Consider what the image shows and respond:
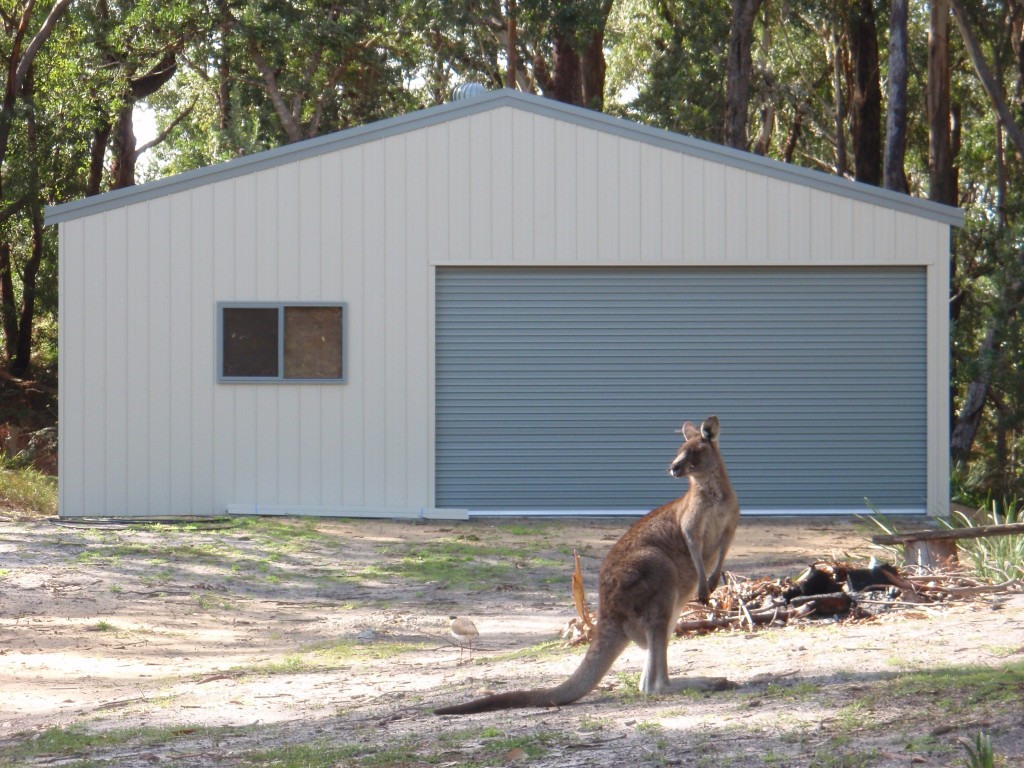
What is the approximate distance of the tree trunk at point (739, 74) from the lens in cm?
2333

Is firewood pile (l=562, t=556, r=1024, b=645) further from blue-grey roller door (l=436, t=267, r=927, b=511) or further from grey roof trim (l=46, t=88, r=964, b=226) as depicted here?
grey roof trim (l=46, t=88, r=964, b=226)

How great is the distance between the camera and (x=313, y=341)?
14.4 meters

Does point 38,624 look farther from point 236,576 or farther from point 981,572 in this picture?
point 981,572

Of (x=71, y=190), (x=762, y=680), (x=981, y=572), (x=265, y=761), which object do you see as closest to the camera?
(x=265, y=761)

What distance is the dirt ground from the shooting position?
4488 mm

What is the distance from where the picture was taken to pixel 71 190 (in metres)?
29.5

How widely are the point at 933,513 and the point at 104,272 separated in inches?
389

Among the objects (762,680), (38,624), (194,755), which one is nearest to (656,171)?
(38,624)

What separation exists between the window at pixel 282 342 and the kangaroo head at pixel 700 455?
867 cm

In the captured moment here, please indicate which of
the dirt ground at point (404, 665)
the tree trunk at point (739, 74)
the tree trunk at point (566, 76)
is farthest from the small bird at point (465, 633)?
the tree trunk at point (566, 76)

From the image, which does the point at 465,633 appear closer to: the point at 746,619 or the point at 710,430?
the point at 746,619

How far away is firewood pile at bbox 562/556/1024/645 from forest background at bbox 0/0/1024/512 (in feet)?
39.0

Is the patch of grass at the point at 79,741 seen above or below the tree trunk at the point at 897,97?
below

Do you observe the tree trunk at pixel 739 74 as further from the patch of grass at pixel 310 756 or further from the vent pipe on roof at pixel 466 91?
the patch of grass at pixel 310 756
